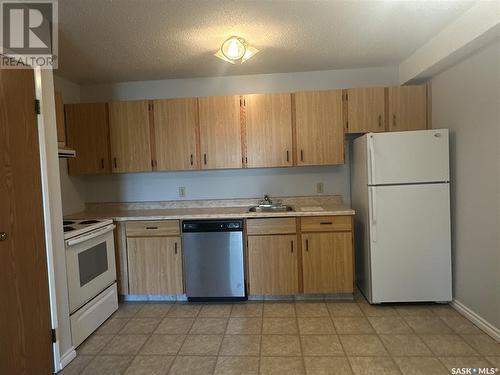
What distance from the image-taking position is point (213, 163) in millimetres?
3256

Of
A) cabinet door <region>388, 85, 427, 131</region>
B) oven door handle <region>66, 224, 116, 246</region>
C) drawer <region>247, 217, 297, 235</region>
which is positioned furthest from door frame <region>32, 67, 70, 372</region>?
cabinet door <region>388, 85, 427, 131</region>

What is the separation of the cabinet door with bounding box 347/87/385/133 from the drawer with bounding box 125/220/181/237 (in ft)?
6.73

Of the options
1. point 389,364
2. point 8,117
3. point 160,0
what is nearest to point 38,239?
point 8,117

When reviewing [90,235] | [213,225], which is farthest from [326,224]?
[90,235]

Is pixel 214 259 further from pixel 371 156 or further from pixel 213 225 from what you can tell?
pixel 371 156

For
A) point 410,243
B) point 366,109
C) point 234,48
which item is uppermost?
point 234,48

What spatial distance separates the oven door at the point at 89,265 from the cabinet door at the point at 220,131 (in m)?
1.21

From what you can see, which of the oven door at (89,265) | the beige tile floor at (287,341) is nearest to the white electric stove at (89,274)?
the oven door at (89,265)

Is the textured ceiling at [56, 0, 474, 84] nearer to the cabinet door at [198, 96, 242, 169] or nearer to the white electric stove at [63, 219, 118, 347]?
the cabinet door at [198, 96, 242, 169]

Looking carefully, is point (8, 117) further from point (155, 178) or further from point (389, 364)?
point (389, 364)

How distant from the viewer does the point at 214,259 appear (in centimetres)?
300

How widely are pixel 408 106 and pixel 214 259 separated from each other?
2.48 meters

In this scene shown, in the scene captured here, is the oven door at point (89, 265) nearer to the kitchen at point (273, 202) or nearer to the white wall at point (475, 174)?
the kitchen at point (273, 202)

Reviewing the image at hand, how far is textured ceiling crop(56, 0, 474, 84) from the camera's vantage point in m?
2.02
